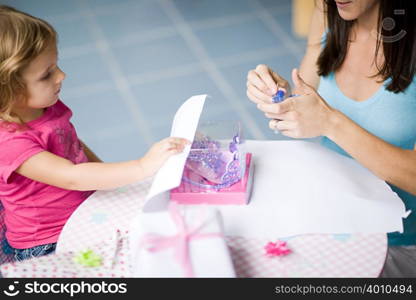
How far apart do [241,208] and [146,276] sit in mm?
369

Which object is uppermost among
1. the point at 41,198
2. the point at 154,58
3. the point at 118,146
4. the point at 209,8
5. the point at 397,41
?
the point at 397,41

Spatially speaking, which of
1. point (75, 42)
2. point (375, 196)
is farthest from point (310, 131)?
point (75, 42)

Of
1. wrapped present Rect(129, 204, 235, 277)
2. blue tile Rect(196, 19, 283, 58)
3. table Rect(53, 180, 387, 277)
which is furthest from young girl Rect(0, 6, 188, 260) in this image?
blue tile Rect(196, 19, 283, 58)

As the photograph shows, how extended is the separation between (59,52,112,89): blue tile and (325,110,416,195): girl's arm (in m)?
2.48

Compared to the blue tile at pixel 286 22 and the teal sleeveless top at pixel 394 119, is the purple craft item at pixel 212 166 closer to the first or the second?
the teal sleeveless top at pixel 394 119

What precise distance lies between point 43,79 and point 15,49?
0.37 feet

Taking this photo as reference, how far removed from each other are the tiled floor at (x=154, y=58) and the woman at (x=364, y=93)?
1.29m

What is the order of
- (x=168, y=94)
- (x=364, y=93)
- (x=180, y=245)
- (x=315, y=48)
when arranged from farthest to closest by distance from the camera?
(x=168, y=94)
(x=315, y=48)
(x=364, y=93)
(x=180, y=245)

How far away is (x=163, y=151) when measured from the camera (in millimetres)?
1428

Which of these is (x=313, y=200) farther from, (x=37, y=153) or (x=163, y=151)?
(x=37, y=153)

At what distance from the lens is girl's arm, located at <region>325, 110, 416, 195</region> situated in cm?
151

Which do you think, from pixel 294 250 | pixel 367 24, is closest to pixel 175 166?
pixel 294 250

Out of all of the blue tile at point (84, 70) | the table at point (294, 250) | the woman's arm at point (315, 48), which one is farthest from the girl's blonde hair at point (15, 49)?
the blue tile at point (84, 70)

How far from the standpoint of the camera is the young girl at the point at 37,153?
150 cm
